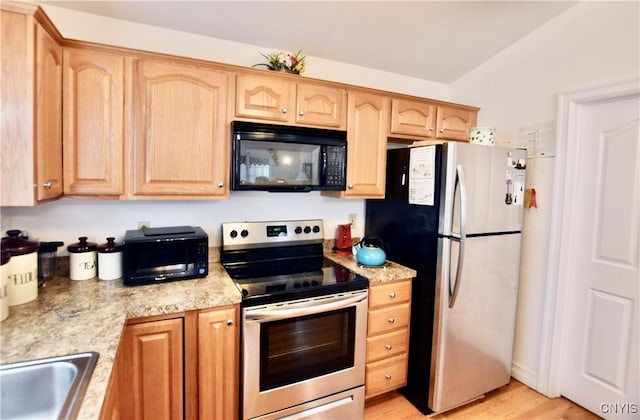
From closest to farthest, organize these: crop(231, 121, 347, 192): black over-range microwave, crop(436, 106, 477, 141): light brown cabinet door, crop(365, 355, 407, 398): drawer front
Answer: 1. crop(231, 121, 347, 192): black over-range microwave
2. crop(365, 355, 407, 398): drawer front
3. crop(436, 106, 477, 141): light brown cabinet door

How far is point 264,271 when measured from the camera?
6.66 ft

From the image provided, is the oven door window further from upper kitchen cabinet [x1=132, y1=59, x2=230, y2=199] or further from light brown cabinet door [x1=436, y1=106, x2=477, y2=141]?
light brown cabinet door [x1=436, y1=106, x2=477, y2=141]

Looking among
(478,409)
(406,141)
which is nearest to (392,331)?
(478,409)

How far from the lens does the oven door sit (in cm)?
166

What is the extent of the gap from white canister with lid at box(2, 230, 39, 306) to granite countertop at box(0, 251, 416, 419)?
1.6 inches

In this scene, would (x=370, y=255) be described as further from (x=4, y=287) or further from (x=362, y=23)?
(x=4, y=287)

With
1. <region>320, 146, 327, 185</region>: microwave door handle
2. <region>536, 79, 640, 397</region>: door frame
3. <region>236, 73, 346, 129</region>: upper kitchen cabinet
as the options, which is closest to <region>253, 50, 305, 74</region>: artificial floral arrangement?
<region>236, 73, 346, 129</region>: upper kitchen cabinet

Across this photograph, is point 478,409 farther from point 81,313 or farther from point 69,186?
point 69,186

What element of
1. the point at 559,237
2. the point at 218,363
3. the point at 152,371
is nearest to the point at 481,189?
the point at 559,237

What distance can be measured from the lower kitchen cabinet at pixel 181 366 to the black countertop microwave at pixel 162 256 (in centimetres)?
29

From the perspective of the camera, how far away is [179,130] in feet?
5.76

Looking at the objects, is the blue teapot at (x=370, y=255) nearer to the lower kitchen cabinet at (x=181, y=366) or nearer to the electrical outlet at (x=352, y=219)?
the electrical outlet at (x=352, y=219)

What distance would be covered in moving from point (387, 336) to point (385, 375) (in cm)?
26

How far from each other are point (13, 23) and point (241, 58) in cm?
119
